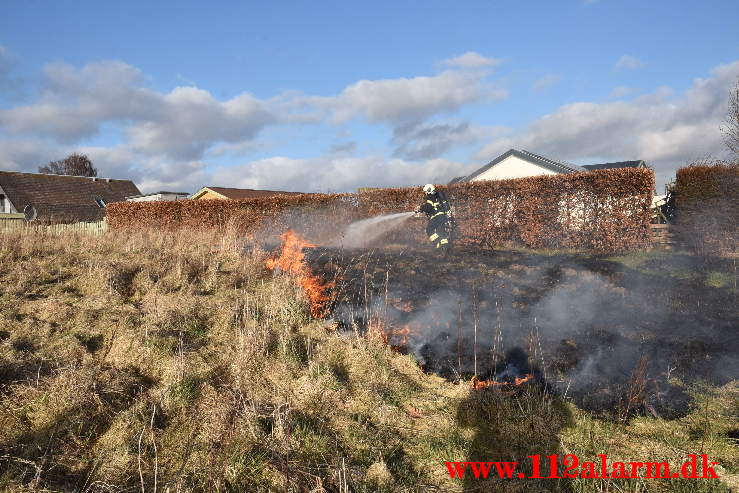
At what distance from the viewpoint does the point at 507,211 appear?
12.9 metres

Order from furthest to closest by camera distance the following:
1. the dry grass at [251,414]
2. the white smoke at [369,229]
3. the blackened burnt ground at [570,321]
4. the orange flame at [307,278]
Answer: the white smoke at [369,229] → the orange flame at [307,278] → the blackened burnt ground at [570,321] → the dry grass at [251,414]

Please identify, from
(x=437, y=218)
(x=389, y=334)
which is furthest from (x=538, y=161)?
(x=389, y=334)

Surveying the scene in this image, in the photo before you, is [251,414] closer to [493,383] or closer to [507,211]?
[493,383]

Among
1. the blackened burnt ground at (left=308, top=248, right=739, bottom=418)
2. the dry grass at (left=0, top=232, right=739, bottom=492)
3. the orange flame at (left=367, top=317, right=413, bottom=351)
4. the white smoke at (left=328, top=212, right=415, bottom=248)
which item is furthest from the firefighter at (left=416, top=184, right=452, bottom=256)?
the dry grass at (left=0, top=232, right=739, bottom=492)

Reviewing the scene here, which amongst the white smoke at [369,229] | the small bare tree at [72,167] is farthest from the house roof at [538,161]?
the small bare tree at [72,167]

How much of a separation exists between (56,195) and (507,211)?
41.6m

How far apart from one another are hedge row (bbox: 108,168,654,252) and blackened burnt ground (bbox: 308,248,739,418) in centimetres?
200

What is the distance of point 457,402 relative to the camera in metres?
4.06

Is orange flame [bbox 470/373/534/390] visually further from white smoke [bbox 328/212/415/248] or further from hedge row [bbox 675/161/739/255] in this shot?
white smoke [bbox 328/212/415/248]

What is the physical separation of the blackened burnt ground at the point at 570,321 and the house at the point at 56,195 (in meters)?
35.2

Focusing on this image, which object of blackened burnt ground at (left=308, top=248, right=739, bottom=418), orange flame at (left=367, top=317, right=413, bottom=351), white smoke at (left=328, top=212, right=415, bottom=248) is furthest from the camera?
white smoke at (left=328, top=212, right=415, bottom=248)

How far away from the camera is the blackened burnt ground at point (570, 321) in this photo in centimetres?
457

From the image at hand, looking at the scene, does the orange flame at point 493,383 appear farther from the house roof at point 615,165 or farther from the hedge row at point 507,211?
the house roof at point 615,165

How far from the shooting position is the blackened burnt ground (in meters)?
4.57
